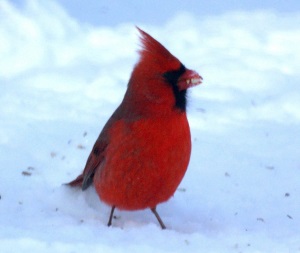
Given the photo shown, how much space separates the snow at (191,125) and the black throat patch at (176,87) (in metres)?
0.10

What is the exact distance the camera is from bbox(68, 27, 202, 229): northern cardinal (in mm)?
3225

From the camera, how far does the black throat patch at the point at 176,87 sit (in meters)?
3.27

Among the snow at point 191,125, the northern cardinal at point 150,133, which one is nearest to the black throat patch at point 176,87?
the northern cardinal at point 150,133

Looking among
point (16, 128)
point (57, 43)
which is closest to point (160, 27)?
point (57, 43)

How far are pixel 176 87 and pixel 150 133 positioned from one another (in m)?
0.21

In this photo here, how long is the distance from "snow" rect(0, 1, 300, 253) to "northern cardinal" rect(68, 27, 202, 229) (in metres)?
0.10

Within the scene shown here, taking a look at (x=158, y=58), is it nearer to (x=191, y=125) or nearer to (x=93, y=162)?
(x=93, y=162)

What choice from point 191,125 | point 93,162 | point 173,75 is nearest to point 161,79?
point 173,75

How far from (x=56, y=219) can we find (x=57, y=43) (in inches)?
120

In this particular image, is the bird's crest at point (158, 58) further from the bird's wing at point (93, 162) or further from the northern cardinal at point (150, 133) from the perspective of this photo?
the bird's wing at point (93, 162)

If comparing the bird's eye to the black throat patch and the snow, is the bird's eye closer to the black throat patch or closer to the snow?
the black throat patch

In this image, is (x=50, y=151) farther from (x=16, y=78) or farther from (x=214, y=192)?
(x=16, y=78)

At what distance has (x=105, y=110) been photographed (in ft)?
16.3

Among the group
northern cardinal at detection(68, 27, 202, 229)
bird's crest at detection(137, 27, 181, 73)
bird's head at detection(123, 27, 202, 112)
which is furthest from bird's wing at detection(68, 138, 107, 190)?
bird's crest at detection(137, 27, 181, 73)
